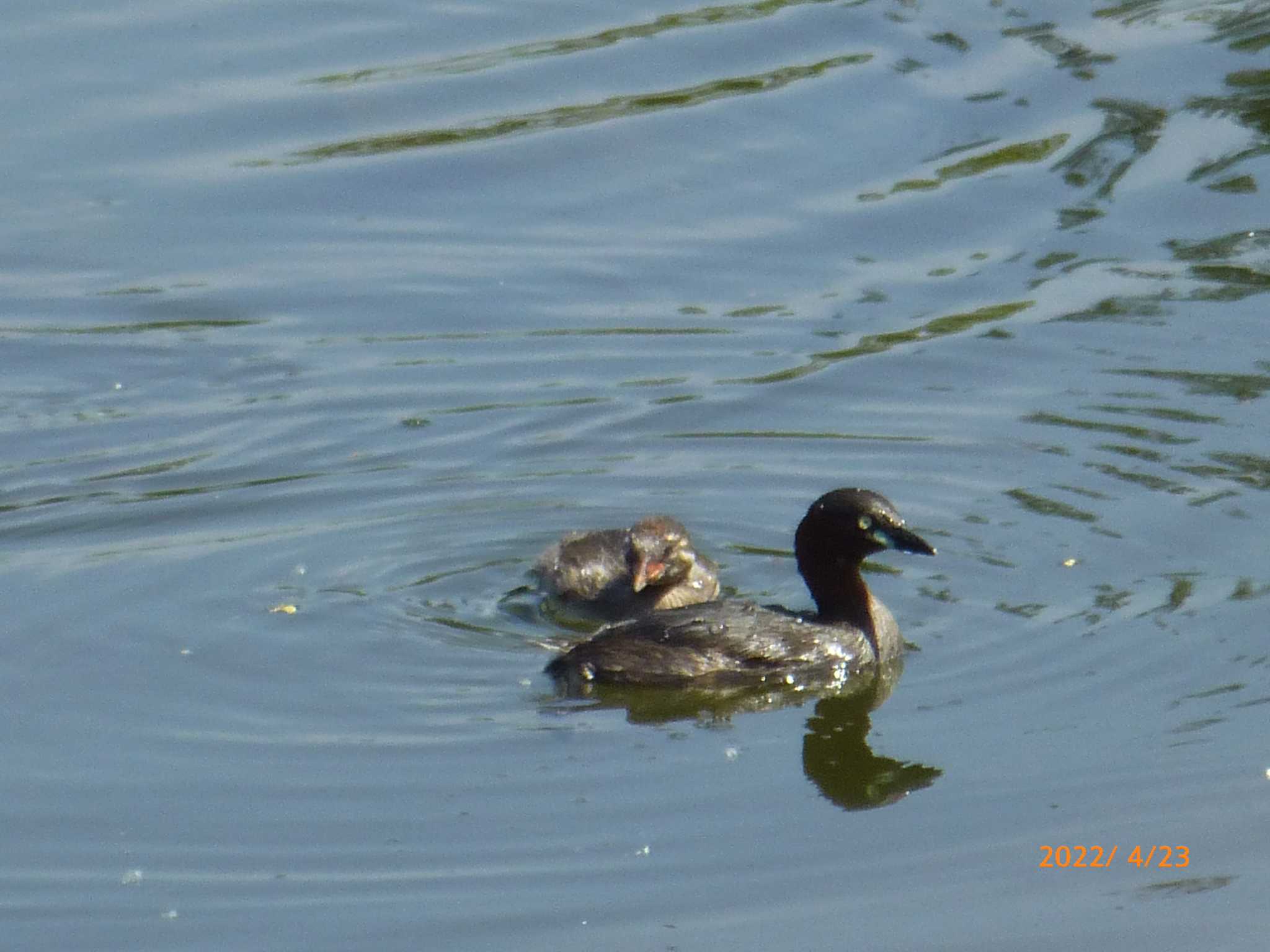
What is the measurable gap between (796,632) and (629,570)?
3.09 ft

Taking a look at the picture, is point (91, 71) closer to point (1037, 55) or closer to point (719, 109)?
point (719, 109)

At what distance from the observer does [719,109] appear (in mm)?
17406

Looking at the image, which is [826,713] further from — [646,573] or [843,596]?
[646,573]

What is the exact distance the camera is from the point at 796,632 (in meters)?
9.70

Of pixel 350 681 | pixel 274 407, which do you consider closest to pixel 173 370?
pixel 274 407

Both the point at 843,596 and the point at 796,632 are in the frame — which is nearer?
the point at 796,632

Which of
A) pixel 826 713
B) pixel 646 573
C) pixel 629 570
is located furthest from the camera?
pixel 629 570

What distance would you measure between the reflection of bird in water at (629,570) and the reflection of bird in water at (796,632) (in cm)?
40

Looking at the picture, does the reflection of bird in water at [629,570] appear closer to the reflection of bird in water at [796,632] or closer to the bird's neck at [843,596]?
the reflection of bird in water at [796,632]

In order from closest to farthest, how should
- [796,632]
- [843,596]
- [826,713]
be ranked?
[826,713] → [796,632] → [843,596]

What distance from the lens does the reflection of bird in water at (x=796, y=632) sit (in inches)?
369
